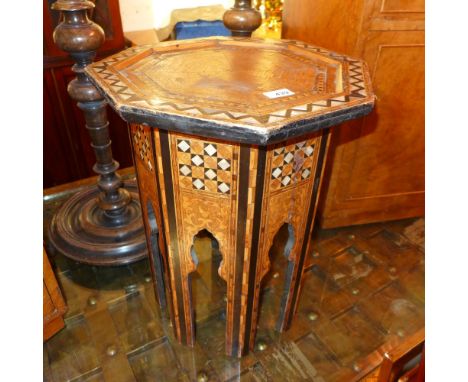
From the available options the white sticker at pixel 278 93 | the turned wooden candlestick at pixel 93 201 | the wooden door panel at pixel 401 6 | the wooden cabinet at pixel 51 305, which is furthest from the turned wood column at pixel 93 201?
the wooden door panel at pixel 401 6

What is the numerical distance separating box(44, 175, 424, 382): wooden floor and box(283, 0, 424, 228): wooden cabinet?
21 cm

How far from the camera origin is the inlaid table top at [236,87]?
0.83 meters

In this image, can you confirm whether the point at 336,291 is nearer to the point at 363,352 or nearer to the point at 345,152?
the point at 363,352

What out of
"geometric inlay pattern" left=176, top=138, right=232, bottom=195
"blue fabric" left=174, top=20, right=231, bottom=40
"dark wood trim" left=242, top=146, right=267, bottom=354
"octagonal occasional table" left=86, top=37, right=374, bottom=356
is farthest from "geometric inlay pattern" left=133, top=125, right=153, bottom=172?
"blue fabric" left=174, top=20, right=231, bottom=40

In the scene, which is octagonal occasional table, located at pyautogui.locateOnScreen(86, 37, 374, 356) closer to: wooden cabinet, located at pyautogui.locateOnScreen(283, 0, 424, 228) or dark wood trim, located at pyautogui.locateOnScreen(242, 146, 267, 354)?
dark wood trim, located at pyautogui.locateOnScreen(242, 146, 267, 354)

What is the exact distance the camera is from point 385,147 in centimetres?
183

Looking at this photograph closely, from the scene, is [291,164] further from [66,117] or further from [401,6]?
[66,117]

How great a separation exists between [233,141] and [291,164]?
0.77 feet

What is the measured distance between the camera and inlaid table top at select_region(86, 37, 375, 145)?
828 mm

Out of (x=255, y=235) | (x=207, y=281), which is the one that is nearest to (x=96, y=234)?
(x=207, y=281)

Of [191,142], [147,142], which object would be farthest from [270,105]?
[147,142]

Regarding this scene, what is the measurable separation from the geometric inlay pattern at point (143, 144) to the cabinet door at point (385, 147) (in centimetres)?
98

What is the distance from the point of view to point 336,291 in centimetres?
169

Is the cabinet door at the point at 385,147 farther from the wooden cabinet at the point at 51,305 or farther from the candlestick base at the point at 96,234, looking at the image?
the wooden cabinet at the point at 51,305
